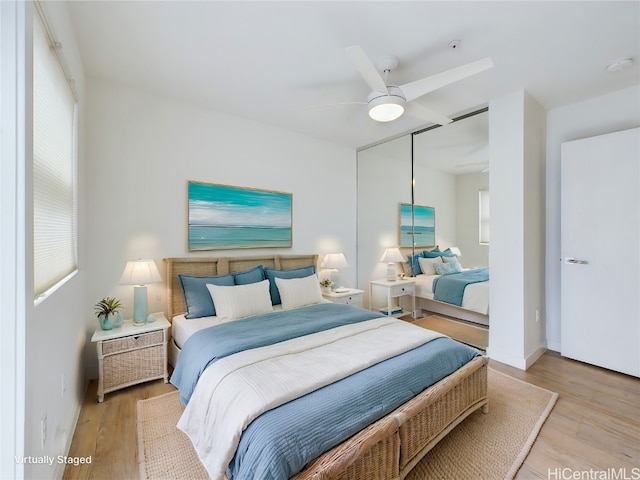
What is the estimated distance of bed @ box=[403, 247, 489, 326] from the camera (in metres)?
3.24

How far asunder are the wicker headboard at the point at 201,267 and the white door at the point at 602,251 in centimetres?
319

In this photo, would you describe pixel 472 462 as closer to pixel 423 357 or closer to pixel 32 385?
pixel 423 357

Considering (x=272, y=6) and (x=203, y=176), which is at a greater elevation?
(x=272, y=6)

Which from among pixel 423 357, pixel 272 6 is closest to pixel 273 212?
pixel 272 6

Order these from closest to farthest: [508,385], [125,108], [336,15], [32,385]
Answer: [32,385]
[336,15]
[508,385]
[125,108]

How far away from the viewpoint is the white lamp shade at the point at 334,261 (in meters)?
3.98

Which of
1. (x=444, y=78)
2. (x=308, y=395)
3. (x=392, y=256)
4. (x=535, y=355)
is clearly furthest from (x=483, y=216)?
(x=308, y=395)

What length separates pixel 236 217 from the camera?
344 cm

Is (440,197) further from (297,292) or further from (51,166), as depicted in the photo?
(51,166)

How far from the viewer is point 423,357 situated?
1.88 m

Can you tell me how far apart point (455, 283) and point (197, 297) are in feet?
9.62

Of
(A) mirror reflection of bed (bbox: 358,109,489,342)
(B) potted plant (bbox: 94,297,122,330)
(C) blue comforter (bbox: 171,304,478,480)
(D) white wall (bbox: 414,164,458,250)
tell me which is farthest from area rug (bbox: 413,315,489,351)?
(B) potted plant (bbox: 94,297,122,330)

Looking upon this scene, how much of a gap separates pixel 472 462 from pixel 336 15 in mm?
2883
